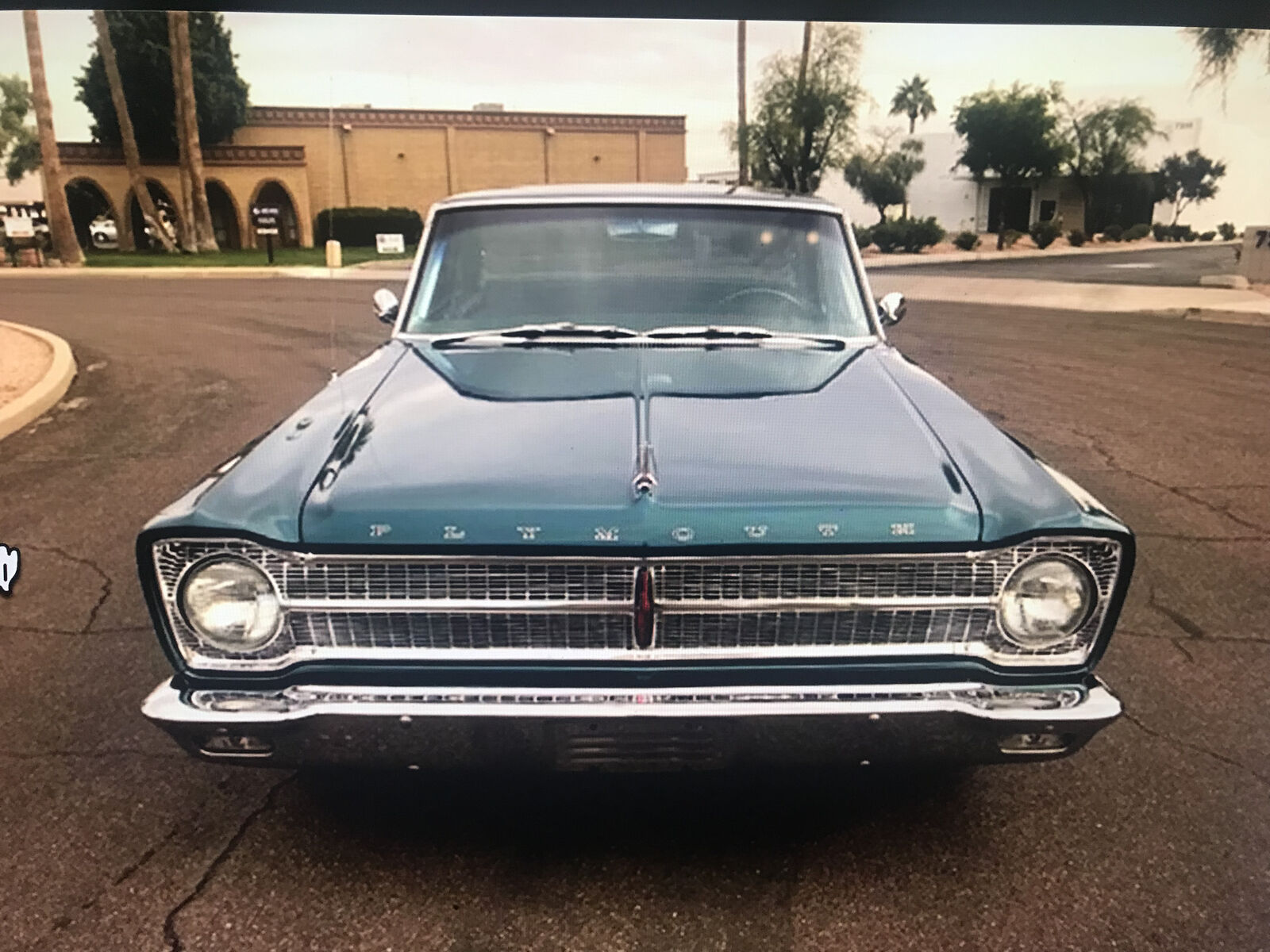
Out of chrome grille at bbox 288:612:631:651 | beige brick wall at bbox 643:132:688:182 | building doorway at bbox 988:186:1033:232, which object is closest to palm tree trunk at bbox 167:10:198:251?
beige brick wall at bbox 643:132:688:182

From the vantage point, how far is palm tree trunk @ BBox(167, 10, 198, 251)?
3693mm

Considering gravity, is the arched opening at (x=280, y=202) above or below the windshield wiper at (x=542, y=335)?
above

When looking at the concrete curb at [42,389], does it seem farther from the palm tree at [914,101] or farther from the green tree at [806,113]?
the palm tree at [914,101]

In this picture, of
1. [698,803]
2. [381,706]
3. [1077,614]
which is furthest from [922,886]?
[381,706]

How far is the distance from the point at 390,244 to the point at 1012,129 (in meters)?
2.64

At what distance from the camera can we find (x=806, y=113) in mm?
4641

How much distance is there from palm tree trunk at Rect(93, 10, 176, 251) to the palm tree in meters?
2.79

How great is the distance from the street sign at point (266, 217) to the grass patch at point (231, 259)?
0.14 m

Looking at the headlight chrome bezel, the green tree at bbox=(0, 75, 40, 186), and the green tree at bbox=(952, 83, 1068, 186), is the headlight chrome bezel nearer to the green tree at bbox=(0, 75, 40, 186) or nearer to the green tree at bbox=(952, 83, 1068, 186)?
the green tree at bbox=(0, 75, 40, 186)

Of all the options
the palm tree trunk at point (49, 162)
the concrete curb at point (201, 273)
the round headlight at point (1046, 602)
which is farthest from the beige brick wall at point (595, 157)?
the round headlight at point (1046, 602)

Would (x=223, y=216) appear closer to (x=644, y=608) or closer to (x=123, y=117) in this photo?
(x=123, y=117)

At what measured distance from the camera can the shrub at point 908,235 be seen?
4750 millimetres

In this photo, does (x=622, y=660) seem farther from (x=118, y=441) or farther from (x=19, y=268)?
(x=118, y=441)

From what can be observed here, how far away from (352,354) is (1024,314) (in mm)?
4987
